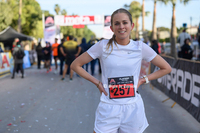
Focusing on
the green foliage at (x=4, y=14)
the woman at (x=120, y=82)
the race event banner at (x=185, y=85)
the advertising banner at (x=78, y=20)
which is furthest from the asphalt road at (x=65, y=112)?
the green foliage at (x=4, y=14)

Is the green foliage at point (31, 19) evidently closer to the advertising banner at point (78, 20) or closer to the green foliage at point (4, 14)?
the green foliage at point (4, 14)

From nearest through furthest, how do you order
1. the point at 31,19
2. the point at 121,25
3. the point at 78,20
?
the point at 121,25
the point at 78,20
the point at 31,19

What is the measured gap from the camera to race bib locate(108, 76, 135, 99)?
8.35 ft

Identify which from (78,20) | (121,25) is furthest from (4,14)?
(121,25)

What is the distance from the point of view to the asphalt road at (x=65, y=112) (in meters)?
5.23

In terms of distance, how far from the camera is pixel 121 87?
2561mm

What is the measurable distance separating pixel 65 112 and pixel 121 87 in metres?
4.16

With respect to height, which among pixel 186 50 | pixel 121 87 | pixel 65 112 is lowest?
pixel 65 112

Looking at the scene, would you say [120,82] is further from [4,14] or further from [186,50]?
[4,14]

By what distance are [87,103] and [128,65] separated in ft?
16.8

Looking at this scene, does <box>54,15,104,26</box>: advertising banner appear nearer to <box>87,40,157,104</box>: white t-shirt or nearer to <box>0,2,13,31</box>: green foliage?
<box>0,2,13,31</box>: green foliage

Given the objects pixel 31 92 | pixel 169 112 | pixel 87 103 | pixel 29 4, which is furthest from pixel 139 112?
pixel 29 4

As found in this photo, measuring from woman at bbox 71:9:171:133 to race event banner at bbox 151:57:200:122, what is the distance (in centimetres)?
328

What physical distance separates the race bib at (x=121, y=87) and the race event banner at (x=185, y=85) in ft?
10.9
